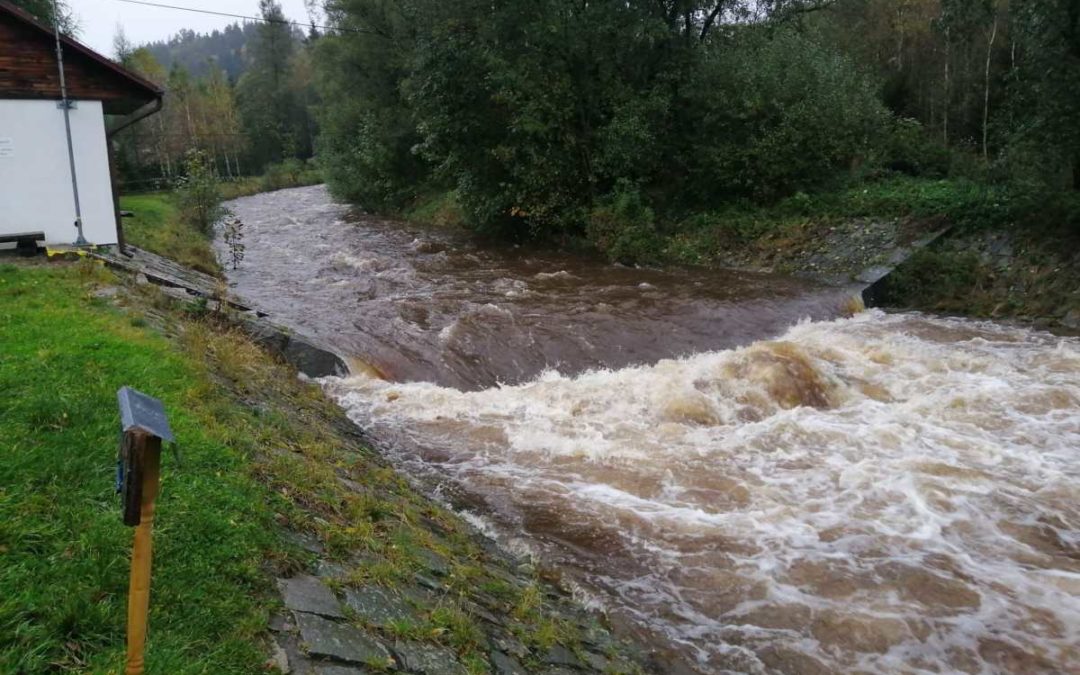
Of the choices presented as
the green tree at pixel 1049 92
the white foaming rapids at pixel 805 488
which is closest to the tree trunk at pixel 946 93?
the green tree at pixel 1049 92

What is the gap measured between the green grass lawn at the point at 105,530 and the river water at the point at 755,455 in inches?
106

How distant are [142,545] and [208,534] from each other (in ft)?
4.97

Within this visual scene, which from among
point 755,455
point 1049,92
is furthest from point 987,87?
point 755,455

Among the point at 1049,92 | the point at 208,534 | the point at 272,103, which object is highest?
the point at 272,103

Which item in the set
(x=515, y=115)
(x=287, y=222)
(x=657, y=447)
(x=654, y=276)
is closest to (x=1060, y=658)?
(x=657, y=447)

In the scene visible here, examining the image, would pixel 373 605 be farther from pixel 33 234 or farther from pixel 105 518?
pixel 33 234

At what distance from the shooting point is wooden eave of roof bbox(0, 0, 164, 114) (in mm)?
11836

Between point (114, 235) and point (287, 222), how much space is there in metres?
18.9

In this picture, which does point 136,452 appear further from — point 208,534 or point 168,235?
point 168,235

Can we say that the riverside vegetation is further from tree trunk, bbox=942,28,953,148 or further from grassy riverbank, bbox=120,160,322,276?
grassy riverbank, bbox=120,160,322,276

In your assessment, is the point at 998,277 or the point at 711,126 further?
the point at 711,126

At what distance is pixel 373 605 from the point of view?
4.07 meters

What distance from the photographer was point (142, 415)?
2.62m

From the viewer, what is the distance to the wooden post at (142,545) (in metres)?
2.58
